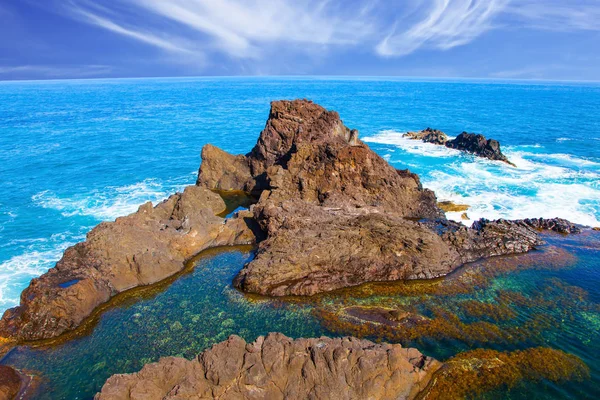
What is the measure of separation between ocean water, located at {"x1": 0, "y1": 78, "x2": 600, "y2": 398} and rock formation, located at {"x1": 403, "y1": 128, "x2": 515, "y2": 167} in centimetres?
195

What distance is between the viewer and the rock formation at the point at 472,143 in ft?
157

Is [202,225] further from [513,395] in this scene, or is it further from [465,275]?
[513,395]

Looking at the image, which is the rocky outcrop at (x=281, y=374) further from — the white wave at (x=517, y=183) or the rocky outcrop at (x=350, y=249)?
the white wave at (x=517, y=183)

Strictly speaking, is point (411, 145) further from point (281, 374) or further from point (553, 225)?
point (281, 374)

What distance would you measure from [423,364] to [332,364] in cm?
339

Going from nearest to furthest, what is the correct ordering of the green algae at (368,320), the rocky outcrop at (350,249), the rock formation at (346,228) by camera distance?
1. the green algae at (368,320)
2. the rocky outcrop at (350,249)
3. the rock formation at (346,228)

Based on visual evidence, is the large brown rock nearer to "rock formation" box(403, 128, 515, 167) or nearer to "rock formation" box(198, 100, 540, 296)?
"rock formation" box(198, 100, 540, 296)

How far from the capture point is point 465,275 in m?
20.1

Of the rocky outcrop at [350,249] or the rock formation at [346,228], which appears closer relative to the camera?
the rocky outcrop at [350,249]

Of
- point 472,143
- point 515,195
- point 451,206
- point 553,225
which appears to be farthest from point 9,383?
point 472,143

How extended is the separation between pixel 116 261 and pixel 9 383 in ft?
24.1

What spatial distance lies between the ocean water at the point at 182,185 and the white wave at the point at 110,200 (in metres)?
0.16

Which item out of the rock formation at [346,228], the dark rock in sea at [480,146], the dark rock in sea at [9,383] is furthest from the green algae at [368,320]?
the dark rock in sea at [480,146]

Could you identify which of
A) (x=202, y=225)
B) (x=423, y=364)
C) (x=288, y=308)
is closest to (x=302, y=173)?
(x=202, y=225)
